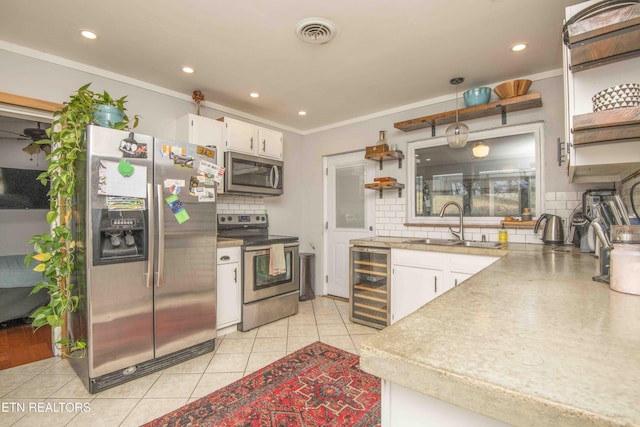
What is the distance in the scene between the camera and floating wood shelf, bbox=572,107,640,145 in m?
1.13

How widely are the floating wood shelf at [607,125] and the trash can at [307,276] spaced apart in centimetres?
327

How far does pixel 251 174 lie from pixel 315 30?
1699mm

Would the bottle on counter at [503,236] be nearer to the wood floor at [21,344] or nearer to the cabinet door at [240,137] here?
the cabinet door at [240,137]

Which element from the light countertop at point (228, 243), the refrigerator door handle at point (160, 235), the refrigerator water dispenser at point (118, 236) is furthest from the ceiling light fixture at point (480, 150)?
the refrigerator water dispenser at point (118, 236)

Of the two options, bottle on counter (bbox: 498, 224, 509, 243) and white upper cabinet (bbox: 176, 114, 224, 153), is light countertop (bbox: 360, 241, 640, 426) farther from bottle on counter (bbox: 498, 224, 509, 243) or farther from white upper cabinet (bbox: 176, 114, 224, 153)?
white upper cabinet (bbox: 176, 114, 224, 153)

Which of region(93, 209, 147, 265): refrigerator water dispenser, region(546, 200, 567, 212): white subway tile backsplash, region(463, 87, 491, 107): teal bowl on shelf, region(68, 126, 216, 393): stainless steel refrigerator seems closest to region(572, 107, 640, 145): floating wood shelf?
region(546, 200, 567, 212): white subway tile backsplash

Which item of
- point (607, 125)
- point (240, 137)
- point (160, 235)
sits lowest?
point (160, 235)

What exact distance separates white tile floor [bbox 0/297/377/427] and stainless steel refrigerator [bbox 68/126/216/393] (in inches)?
4.2

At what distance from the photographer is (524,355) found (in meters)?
0.57

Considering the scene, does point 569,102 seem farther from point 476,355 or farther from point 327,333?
point 327,333

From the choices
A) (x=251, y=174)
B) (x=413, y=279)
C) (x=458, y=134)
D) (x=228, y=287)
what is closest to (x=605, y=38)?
(x=458, y=134)

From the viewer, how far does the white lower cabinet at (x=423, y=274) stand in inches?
99.0

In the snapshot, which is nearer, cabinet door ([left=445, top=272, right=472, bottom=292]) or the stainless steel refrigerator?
the stainless steel refrigerator

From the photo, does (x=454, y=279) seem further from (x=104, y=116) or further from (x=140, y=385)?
(x=104, y=116)
